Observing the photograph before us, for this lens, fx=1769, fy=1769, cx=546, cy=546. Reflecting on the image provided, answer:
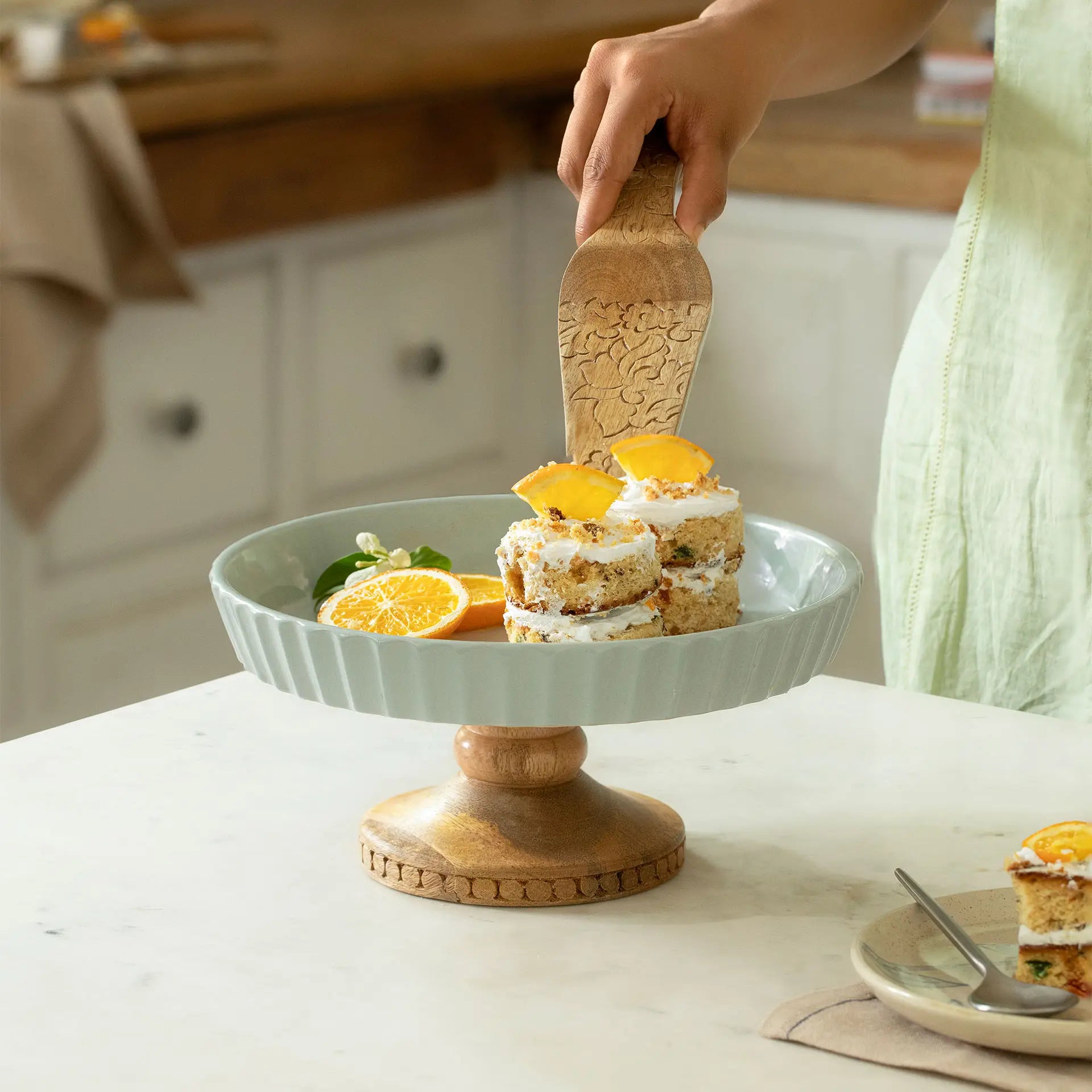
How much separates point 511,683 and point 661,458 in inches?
8.2

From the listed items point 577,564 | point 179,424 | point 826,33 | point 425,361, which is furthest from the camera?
point 425,361

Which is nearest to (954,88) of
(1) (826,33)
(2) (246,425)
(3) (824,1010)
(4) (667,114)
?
(2) (246,425)

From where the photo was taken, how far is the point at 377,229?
2.66m

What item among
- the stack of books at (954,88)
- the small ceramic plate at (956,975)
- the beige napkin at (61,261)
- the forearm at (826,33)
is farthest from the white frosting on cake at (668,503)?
the stack of books at (954,88)

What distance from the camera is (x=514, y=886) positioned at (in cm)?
83

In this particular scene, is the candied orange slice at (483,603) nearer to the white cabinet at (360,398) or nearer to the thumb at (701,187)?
the thumb at (701,187)

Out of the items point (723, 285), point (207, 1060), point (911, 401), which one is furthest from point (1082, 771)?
point (723, 285)

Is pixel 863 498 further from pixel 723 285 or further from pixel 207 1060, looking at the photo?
pixel 207 1060

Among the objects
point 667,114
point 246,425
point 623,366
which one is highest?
point 667,114

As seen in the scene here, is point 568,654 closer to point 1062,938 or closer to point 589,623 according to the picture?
point 589,623

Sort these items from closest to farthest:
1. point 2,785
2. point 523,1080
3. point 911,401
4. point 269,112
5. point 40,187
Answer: point 523,1080
point 2,785
point 911,401
point 40,187
point 269,112

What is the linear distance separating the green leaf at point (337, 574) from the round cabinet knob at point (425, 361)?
70.5 inches

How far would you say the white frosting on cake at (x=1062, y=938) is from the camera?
707mm

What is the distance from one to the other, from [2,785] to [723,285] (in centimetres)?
181
